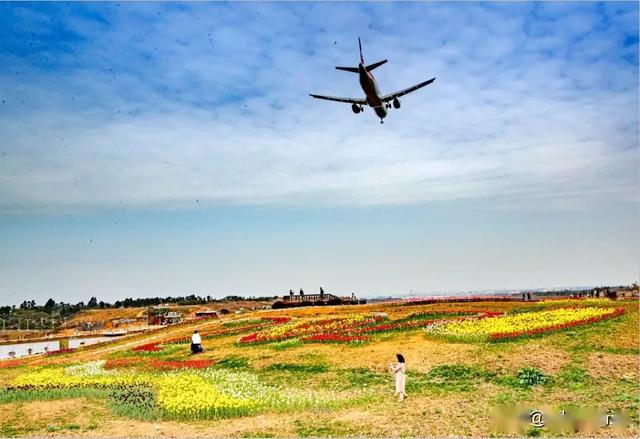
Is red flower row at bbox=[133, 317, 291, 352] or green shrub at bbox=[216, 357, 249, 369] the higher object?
red flower row at bbox=[133, 317, 291, 352]

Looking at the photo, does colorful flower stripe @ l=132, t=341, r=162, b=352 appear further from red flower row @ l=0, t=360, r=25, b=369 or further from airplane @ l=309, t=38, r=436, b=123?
airplane @ l=309, t=38, r=436, b=123

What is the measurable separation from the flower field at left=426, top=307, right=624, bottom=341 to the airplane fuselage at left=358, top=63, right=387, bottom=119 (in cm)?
1126

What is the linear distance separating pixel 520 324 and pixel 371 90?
13.1m

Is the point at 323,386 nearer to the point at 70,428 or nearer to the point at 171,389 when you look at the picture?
the point at 171,389

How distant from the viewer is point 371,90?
2561 centimetres

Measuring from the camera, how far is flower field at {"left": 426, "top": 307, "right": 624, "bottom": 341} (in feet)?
77.2

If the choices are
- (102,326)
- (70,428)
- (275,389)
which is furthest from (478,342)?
(102,326)

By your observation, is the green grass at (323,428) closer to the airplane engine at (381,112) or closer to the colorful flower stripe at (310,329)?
the colorful flower stripe at (310,329)

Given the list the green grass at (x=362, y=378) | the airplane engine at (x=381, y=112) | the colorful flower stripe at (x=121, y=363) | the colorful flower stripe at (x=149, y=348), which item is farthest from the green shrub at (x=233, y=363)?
the airplane engine at (x=381, y=112)

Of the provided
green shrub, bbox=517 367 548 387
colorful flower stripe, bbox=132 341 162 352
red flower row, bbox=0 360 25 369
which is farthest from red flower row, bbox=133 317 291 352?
green shrub, bbox=517 367 548 387

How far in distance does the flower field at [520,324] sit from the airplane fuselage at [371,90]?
11.3 m

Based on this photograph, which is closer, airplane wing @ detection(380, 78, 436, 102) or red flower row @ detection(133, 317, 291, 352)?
airplane wing @ detection(380, 78, 436, 102)

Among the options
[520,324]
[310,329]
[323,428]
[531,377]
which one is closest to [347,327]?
[310,329]

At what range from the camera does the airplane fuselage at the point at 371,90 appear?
24656mm
